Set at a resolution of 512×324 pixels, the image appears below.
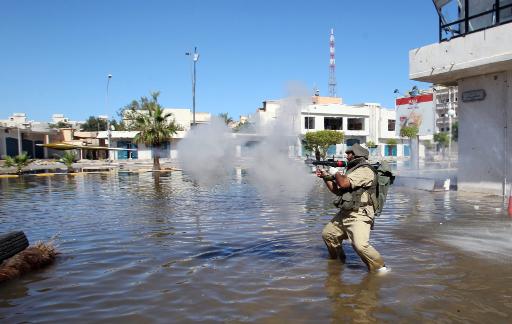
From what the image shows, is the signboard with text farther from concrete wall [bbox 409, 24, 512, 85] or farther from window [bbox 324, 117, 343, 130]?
concrete wall [bbox 409, 24, 512, 85]

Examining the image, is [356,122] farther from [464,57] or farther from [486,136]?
[464,57]

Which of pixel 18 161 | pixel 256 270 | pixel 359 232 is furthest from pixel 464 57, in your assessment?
pixel 18 161

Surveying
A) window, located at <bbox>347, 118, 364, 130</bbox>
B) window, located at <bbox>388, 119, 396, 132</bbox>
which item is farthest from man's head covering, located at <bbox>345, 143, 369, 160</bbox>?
window, located at <bbox>388, 119, 396, 132</bbox>

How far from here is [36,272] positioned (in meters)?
5.90

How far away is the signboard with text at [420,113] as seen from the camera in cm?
6031

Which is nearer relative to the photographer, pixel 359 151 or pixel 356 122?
pixel 359 151

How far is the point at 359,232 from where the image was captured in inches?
216

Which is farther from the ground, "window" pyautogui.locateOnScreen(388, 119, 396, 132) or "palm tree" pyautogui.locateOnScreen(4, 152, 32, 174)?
"window" pyautogui.locateOnScreen(388, 119, 396, 132)

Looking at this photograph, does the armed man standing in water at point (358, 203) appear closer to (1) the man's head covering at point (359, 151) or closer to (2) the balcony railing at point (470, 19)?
(1) the man's head covering at point (359, 151)

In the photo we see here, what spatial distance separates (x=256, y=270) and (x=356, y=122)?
60.9 meters

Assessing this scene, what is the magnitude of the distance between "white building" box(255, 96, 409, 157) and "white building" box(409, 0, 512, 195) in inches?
1538

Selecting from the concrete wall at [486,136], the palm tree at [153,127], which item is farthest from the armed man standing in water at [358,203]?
the palm tree at [153,127]

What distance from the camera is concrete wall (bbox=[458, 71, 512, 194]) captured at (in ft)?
44.8

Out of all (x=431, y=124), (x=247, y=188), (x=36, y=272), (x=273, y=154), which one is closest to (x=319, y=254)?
(x=36, y=272)
